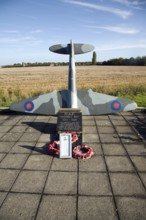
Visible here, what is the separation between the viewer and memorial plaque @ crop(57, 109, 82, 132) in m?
9.74

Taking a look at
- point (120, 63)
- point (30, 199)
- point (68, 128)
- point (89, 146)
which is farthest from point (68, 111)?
point (120, 63)

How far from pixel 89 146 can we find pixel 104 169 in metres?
2.11

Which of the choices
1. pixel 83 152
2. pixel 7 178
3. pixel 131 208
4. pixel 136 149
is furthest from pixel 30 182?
pixel 136 149

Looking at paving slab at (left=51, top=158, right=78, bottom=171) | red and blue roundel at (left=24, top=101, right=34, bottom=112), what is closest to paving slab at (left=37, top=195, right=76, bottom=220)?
paving slab at (left=51, top=158, right=78, bottom=171)

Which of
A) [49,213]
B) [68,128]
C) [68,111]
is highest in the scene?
[68,111]

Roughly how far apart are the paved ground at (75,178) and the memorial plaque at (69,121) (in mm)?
1247

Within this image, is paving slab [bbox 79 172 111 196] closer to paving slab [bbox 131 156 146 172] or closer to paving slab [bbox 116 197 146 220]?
paving slab [bbox 116 197 146 220]

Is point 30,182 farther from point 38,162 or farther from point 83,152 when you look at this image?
point 83,152

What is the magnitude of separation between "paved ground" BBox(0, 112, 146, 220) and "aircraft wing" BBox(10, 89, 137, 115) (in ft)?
5.04

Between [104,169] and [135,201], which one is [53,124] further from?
[135,201]

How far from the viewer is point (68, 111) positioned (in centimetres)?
992

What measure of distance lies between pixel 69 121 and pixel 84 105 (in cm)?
359

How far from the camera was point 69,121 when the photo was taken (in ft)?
32.2

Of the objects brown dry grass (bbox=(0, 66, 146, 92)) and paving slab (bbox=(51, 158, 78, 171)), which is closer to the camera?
paving slab (bbox=(51, 158, 78, 171))
